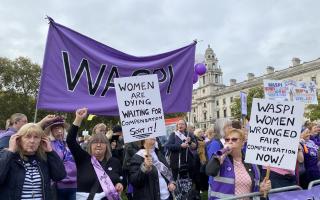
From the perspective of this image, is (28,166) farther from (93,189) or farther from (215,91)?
(215,91)

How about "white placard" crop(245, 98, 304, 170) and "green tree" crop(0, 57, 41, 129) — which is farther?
"green tree" crop(0, 57, 41, 129)

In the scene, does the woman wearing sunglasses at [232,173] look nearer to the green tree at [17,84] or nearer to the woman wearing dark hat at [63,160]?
the woman wearing dark hat at [63,160]

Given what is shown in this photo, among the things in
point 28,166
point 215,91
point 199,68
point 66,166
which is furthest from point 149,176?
point 215,91

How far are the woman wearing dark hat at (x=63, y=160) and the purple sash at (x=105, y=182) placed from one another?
961mm

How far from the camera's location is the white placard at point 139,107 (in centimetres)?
491

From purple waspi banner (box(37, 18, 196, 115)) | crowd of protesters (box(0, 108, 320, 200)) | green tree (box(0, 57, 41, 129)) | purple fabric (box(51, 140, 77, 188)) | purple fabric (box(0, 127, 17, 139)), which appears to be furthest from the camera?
green tree (box(0, 57, 41, 129))

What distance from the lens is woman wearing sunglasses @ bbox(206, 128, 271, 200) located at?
4.44 meters

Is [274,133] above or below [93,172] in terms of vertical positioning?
above

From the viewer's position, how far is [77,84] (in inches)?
218

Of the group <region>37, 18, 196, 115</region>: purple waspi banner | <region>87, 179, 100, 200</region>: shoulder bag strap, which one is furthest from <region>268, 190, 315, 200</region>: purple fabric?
<region>37, 18, 196, 115</region>: purple waspi banner

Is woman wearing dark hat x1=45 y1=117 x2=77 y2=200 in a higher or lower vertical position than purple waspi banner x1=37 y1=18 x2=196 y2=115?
lower

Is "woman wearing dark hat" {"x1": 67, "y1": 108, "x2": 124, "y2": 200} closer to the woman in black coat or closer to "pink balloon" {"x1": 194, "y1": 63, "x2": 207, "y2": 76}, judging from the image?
the woman in black coat

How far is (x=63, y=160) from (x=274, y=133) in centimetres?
293

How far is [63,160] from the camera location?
18.2ft
